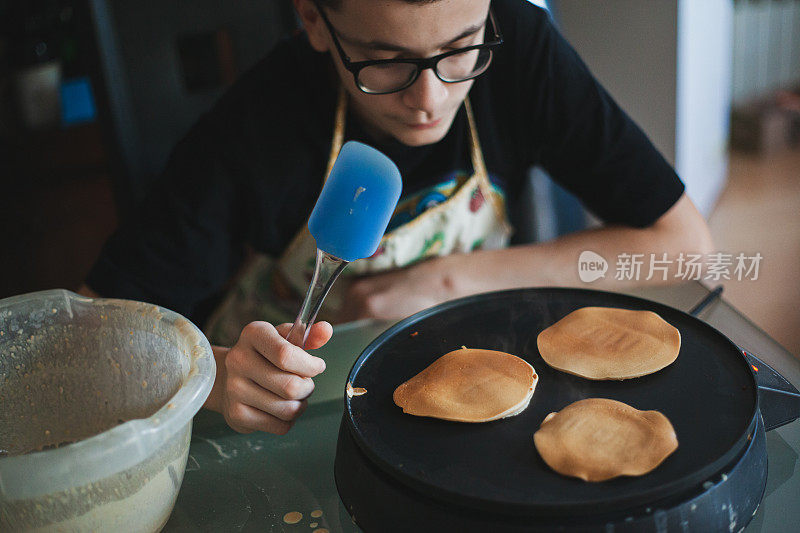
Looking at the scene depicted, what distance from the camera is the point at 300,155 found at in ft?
3.57

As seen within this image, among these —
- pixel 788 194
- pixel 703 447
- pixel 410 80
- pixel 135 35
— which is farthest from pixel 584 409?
pixel 788 194

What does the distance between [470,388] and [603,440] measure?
126 mm

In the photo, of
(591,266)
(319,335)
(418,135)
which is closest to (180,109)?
(418,135)

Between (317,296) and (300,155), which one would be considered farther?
(300,155)

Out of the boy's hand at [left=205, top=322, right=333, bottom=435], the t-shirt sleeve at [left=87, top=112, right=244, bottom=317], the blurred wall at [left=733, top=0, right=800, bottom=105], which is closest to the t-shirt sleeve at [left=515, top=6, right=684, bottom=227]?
the t-shirt sleeve at [left=87, top=112, right=244, bottom=317]

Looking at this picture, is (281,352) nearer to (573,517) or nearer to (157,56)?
(573,517)

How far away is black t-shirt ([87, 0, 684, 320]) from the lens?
1.02 m

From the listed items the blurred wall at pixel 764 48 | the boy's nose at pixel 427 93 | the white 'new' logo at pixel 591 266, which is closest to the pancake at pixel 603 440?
the boy's nose at pixel 427 93

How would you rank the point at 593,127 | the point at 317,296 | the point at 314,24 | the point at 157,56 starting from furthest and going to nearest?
the point at 157,56
the point at 593,127
the point at 314,24
the point at 317,296

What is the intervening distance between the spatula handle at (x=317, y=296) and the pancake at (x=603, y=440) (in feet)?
0.80

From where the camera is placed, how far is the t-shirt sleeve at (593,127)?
1.05 m

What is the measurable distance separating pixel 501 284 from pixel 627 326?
40 cm

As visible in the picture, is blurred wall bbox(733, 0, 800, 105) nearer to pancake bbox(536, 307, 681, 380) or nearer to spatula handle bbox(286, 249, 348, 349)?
pancake bbox(536, 307, 681, 380)

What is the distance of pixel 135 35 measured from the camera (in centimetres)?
146
